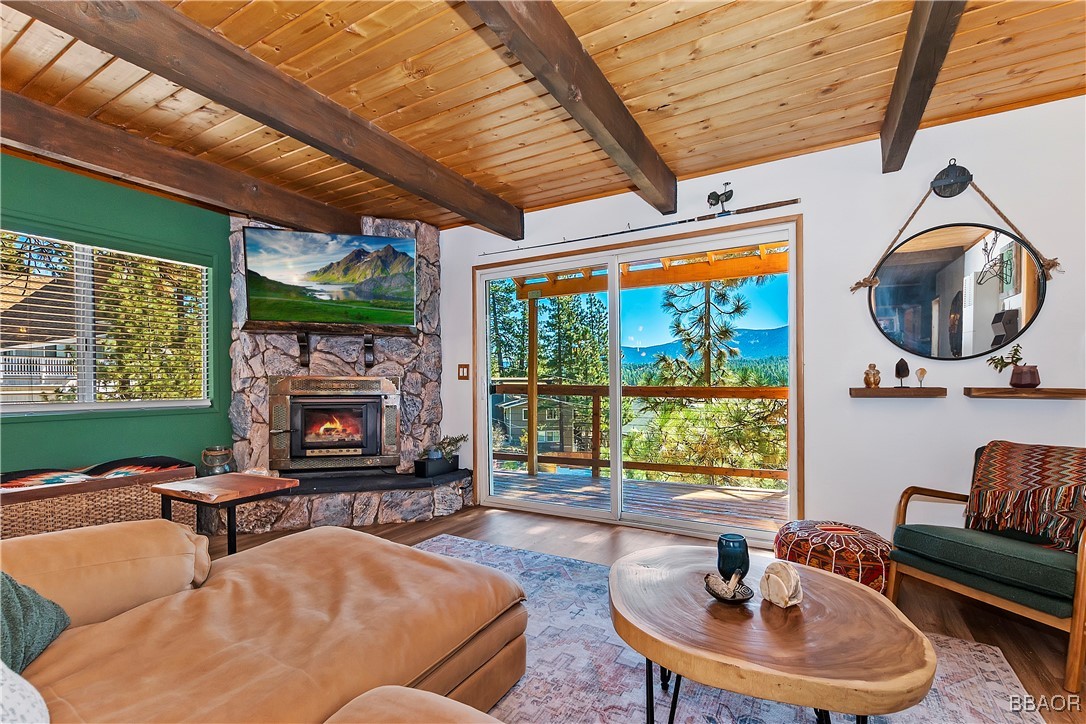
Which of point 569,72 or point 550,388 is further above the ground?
point 569,72

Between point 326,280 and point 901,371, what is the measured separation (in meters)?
4.09

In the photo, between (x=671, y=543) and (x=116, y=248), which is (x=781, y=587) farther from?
(x=116, y=248)

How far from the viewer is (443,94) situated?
2617mm

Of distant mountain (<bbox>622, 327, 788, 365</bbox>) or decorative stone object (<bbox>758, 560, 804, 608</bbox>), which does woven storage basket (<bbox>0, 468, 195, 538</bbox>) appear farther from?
decorative stone object (<bbox>758, 560, 804, 608</bbox>)

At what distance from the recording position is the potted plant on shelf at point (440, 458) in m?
4.29

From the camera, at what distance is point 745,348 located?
4258mm

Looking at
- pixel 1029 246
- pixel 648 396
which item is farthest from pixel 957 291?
pixel 648 396

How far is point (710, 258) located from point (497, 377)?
84.1 inches

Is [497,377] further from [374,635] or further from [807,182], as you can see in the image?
[374,635]

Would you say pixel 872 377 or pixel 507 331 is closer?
pixel 872 377

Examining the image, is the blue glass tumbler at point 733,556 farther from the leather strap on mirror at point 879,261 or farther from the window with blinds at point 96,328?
the window with blinds at point 96,328

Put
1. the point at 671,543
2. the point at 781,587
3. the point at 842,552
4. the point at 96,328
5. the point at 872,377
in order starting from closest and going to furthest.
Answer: the point at 781,587
the point at 842,552
the point at 872,377
the point at 96,328
the point at 671,543

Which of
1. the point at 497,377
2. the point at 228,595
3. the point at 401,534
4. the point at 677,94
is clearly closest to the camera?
the point at 228,595

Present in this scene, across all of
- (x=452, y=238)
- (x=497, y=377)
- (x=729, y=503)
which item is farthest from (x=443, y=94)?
(x=729, y=503)
